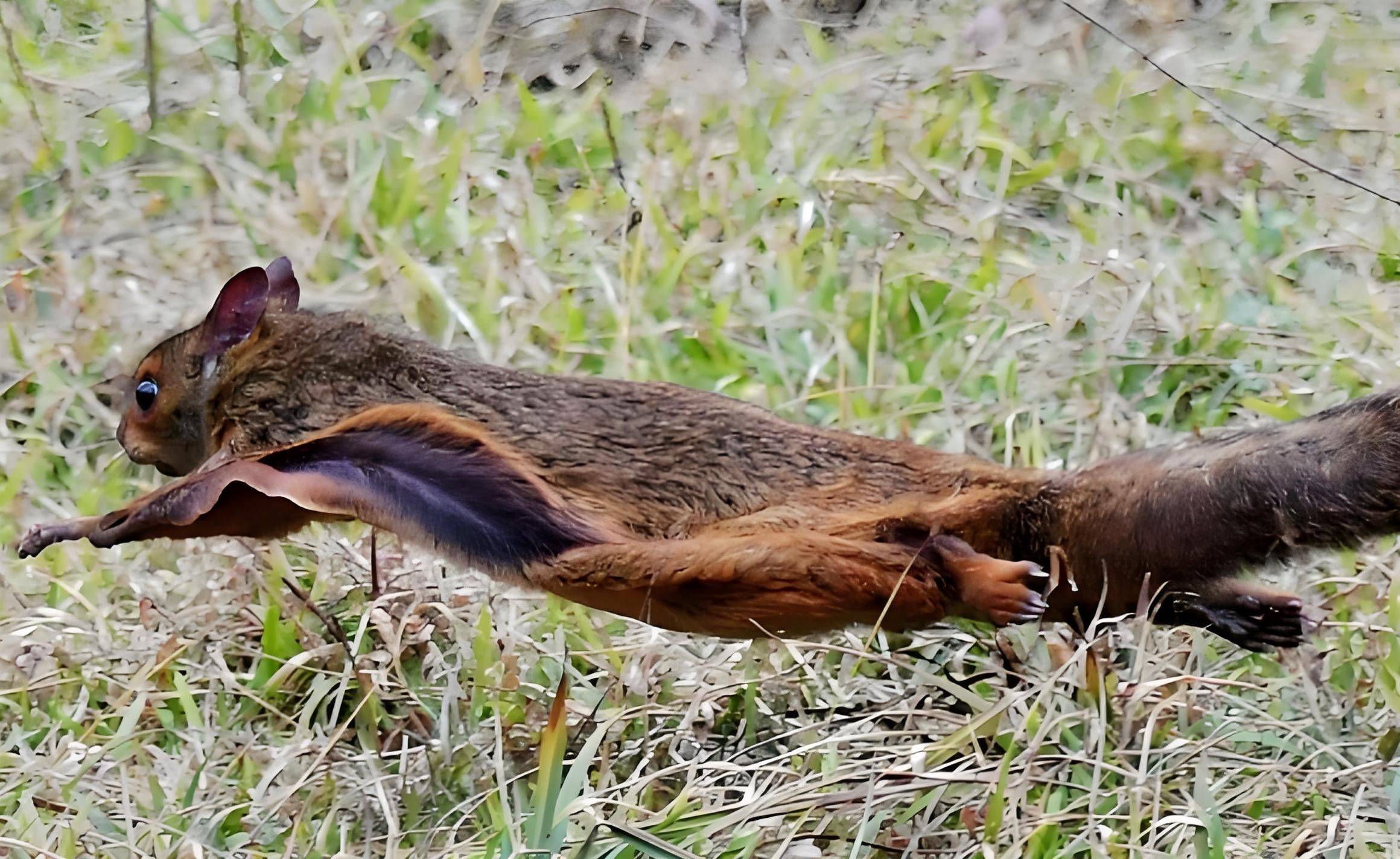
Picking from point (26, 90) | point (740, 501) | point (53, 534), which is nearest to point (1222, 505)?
point (740, 501)

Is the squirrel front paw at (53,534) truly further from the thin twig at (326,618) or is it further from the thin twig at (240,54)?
the thin twig at (240,54)

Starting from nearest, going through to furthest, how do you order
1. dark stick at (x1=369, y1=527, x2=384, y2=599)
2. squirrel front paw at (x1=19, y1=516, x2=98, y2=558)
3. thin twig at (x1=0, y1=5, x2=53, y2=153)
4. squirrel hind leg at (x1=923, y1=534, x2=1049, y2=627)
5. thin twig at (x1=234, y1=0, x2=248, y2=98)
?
squirrel hind leg at (x1=923, y1=534, x2=1049, y2=627)
squirrel front paw at (x1=19, y1=516, x2=98, y2=558)
dark stick at (x1=369, y1=527, x2=384, y2=599)
thin twig at (x1=0, y1=5, x2=53, y2=153)
thin twig at (x1=234, y1=0, x2=248, y2=98)

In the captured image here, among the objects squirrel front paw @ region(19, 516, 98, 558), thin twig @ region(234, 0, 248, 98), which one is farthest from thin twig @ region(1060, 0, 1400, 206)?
thin twig @ region(234, 0, 248, 98)

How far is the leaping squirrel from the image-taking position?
247cm

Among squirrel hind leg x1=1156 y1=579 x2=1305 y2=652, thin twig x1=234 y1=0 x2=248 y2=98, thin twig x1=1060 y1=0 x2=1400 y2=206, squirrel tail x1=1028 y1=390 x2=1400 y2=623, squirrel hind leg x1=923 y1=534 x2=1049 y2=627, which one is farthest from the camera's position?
thin twig x1=234 y1=0 x2=248 y2=98

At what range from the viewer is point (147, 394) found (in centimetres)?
342

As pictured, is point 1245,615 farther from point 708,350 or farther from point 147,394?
point 147,394

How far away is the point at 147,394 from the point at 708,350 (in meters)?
1.36

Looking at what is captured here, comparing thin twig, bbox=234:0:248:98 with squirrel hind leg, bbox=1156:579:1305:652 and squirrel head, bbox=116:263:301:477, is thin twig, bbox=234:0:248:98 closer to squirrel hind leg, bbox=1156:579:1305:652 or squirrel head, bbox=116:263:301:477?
squirrel head, bbox=116:263:301:477

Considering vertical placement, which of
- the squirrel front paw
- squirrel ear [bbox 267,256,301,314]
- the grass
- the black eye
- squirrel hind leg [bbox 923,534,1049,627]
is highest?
squirrel ear [bbox 267,256,301,314]

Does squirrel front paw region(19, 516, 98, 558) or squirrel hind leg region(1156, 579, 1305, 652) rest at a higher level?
squirrel front paw region(19, 516, 98, 558)

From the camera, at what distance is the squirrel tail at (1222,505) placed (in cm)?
235

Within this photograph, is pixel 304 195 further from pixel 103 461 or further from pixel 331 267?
pixel 103 461

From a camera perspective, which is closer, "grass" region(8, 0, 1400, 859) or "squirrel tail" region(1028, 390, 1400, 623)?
"squirrel tail" region(1028, 390, 1400, 623)
